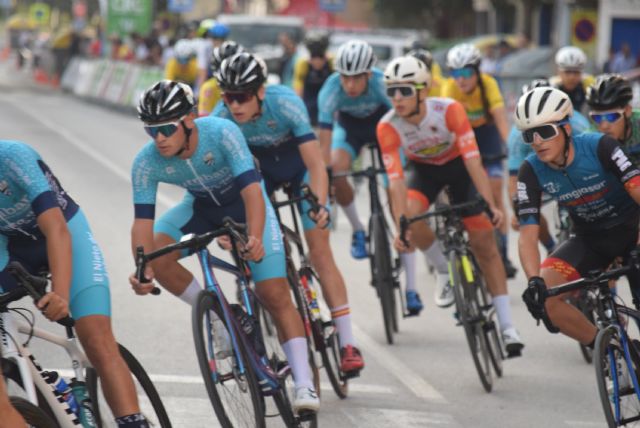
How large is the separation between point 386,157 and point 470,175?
64 centimetres

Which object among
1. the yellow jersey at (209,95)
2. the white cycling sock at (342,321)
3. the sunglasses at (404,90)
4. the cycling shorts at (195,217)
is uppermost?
the sunglasses at (404,90)

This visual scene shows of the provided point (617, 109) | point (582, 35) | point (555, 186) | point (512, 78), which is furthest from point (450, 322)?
point (582, 35)

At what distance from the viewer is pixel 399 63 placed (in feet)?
28.9

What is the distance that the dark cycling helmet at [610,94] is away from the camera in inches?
329

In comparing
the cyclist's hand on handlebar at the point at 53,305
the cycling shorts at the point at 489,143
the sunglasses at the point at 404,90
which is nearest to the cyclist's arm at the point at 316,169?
the sunglasses at the point at 404,90

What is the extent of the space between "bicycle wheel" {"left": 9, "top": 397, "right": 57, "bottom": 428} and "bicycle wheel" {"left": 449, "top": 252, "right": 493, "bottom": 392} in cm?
367

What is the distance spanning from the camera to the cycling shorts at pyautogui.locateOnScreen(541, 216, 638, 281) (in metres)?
7.02

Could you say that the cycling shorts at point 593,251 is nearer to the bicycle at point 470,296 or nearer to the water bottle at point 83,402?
the bicycle at point 470,296

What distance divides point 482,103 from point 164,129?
5767 millimetres

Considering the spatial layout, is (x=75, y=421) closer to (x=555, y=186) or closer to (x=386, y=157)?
(x=555, y=186)

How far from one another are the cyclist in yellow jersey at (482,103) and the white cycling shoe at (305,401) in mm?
4995

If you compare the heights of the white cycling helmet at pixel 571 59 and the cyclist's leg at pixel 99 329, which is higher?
the white cycling helmet at pixel 571 59

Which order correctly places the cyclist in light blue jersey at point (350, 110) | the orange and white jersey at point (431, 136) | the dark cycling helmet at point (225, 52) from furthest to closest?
the cyclist in light blue jersey at point (350, 110)
the dark cycling helmet at point (225, 52)
the orange and white jersey at point (431, 136)

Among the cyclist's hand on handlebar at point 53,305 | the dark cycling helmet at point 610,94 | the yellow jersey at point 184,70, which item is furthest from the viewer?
the yellow jersey at point 184,70
